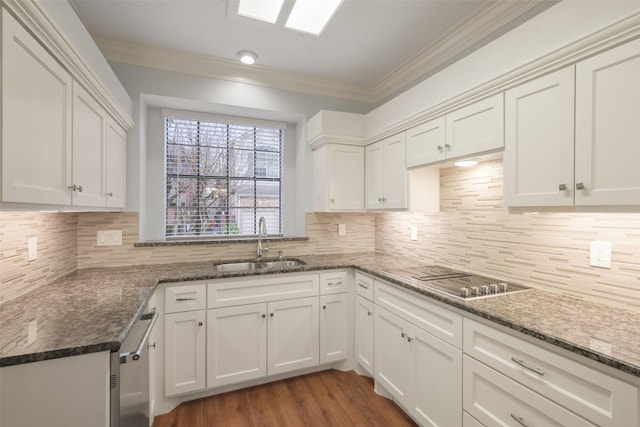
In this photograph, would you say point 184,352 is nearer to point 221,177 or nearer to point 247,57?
point 221,177

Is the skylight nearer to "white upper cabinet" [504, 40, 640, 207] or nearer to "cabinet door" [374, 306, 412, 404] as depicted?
"white upper cabinet" [504, 40, 640, 207]

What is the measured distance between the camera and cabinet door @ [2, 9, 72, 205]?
0.92 m

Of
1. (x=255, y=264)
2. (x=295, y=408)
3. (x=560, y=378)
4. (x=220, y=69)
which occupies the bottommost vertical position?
(x=295, y=408)

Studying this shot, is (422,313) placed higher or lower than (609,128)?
lower

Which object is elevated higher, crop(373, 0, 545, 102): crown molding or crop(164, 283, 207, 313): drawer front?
crop(373, 0, 545, 102): crown molding

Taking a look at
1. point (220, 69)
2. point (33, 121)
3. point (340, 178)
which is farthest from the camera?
point (340, 178)

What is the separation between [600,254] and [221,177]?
288 centimetres

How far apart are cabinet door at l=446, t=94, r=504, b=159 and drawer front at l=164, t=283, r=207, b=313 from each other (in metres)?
1.84

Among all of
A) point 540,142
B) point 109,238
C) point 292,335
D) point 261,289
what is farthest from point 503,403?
point 109,238

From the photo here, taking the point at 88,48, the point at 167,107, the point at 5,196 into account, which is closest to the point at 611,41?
the point at 5,196

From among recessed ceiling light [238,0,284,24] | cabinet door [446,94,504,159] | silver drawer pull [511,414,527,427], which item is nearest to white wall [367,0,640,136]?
cabinet door [446,94,504,159]

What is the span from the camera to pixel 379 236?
318 centimetres

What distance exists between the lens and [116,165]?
6.78 feet

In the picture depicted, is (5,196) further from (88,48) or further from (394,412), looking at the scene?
(394,412)
